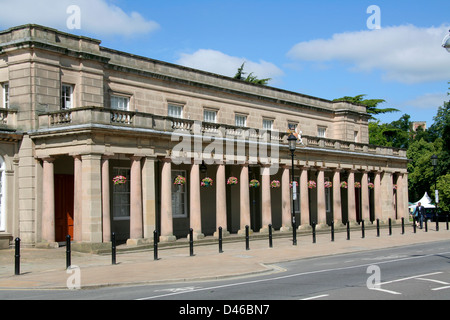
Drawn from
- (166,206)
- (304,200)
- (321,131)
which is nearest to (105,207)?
(166,206)

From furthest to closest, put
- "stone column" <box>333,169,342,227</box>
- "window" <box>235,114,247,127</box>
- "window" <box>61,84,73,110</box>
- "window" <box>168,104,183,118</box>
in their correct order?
"stone column" <box>333,169,342,227</box> → "window" <box>235,114,247,127</box> → "window" <box>168,104,183,118</box> → "window" <box>61,84,73,110</box>

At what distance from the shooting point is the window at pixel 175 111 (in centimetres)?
3234

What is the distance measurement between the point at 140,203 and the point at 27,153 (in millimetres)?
5540

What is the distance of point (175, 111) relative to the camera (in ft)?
107

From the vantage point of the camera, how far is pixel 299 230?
3525 cm

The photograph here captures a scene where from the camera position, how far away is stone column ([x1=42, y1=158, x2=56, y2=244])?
24438 mm

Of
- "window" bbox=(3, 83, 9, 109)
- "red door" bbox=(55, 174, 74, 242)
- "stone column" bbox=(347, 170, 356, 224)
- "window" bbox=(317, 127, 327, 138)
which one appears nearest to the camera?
"window" bbox=(3, 83, 9, 109)

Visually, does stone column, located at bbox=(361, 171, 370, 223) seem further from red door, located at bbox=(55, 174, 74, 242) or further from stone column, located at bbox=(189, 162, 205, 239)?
red door, located at bbox=(55, 174, 74, 242)

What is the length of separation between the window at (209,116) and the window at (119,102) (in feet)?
19.5

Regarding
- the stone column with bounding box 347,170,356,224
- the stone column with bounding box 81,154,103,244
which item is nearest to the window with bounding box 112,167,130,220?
the stone column with bounding box 81,154,103,244

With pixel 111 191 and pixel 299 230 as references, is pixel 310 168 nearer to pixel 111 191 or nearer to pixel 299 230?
pixel 299 230

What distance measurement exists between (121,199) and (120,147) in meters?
4.60

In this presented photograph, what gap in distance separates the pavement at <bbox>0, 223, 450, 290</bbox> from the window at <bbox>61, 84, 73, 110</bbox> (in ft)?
22.8

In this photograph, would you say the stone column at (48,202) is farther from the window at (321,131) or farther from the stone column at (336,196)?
the window at (321,131)
